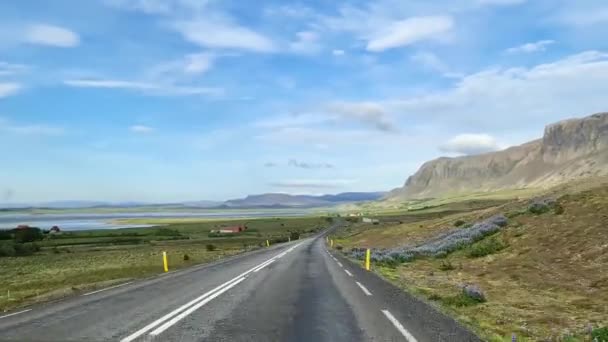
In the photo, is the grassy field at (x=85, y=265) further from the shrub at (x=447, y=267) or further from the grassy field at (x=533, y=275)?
the shrub at (x=447, y=267)

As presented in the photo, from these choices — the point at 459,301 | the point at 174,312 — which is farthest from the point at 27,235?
the point at 459,301

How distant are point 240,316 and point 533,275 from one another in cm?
1377

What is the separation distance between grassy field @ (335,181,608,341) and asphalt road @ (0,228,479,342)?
142cm

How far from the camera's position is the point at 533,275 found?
67.2ft

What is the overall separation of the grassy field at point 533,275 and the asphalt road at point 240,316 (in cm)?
142

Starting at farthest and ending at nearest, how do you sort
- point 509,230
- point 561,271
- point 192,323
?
point 509,230
point 561,271
point 192,323

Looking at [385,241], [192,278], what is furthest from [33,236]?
[192,278]

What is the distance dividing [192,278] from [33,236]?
9851 centimetres

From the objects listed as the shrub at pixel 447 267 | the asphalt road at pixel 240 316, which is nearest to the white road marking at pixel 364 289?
the asphalt road at pixel 240 316

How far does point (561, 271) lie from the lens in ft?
66.4

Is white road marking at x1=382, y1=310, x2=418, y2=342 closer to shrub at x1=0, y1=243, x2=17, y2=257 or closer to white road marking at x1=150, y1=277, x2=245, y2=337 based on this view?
white road marking at x1=150, y1=277, x2=245, y2=337

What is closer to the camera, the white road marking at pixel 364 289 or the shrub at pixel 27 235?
the white road marking at pixel 364 289

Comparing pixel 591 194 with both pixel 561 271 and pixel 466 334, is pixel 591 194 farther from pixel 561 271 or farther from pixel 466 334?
pixel 466 334

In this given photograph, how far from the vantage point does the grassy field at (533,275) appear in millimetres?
11984
